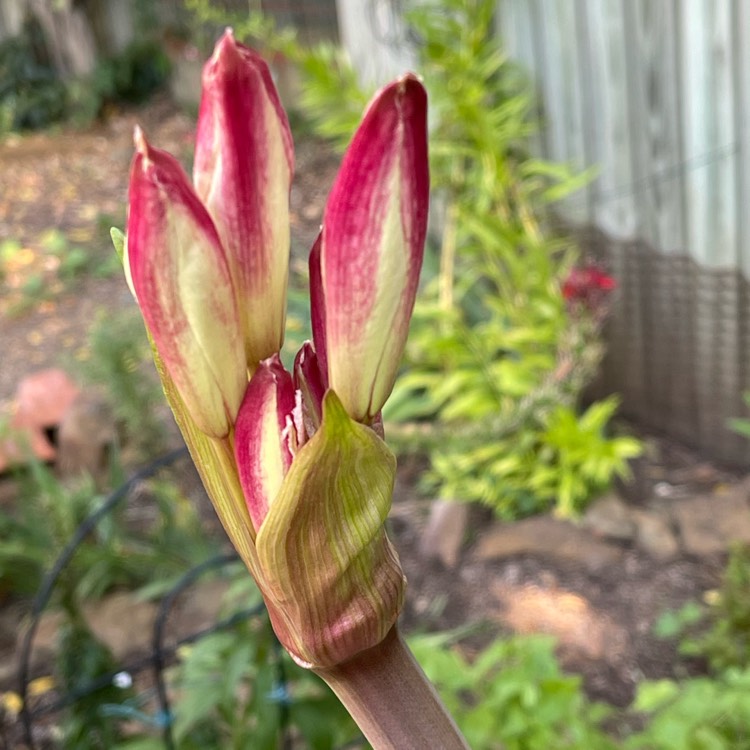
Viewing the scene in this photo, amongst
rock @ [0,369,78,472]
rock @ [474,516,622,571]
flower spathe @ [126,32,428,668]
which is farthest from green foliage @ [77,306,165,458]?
flower spathe @ [126,32,428,668]

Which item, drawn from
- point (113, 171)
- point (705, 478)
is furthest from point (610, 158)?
point (113, 171)

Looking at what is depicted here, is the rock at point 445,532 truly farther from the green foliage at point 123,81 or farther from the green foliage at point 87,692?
the green foliage at point 123,81

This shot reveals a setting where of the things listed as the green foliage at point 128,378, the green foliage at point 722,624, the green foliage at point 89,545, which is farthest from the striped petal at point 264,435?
the green foliage at point 128,378

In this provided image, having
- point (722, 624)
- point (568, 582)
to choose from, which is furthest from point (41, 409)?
point (722, 624)

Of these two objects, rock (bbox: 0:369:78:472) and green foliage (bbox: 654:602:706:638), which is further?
rock (bbox: 0:369:78:472)

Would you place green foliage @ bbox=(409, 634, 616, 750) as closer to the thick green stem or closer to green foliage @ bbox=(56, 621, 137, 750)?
green foliage @ bbox=(56, 621, 137, 750)

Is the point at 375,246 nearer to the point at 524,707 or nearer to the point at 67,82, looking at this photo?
the point at 524,707
